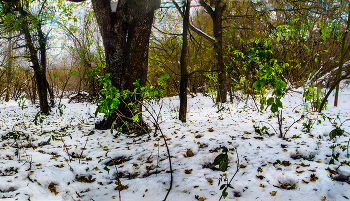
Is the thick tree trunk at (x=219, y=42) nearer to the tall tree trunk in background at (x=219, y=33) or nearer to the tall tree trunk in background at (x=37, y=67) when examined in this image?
the tall tree trunk in background at (x=219, y=33)

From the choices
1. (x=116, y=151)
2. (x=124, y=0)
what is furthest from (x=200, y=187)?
(x=124, y=0)

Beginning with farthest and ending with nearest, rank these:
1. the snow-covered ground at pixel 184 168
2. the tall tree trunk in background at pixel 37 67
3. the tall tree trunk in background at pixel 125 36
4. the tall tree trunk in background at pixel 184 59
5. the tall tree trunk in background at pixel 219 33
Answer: the tall tree trunk in background at pixel 219 33
the tall tree trunk in background at pixel 37 67
the tall tree trunk in background at pixel 184 59
the tall tree trunk in background at pixel 125 36
the snow-covered ground at pixel 184 168

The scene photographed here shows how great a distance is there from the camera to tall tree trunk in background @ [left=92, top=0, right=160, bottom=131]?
3438 millimetres

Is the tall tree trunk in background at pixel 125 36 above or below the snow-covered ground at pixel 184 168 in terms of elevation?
above

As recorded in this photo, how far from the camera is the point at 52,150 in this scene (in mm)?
2791

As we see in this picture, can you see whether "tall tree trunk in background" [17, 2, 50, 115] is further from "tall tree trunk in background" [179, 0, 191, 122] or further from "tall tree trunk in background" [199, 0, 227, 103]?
"tall tree trunk in background" [199, 0, 227, 103]

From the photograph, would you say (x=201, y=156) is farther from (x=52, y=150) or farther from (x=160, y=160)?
(x=52, y=150)

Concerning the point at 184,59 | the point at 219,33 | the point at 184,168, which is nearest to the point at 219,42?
the point at 219,33

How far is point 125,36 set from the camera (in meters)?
3.54

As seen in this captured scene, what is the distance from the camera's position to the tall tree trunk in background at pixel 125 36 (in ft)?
11.3

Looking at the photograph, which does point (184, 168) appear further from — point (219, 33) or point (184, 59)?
point (219, 33)

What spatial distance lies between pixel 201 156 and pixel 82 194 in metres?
1.39


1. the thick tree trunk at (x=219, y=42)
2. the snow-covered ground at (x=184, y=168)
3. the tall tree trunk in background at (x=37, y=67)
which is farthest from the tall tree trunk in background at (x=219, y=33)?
the tall tree trunk in background at (x=37, y=67)

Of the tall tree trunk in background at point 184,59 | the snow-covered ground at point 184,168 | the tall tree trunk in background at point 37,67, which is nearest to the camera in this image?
the snow-covered ground at point 184,168
